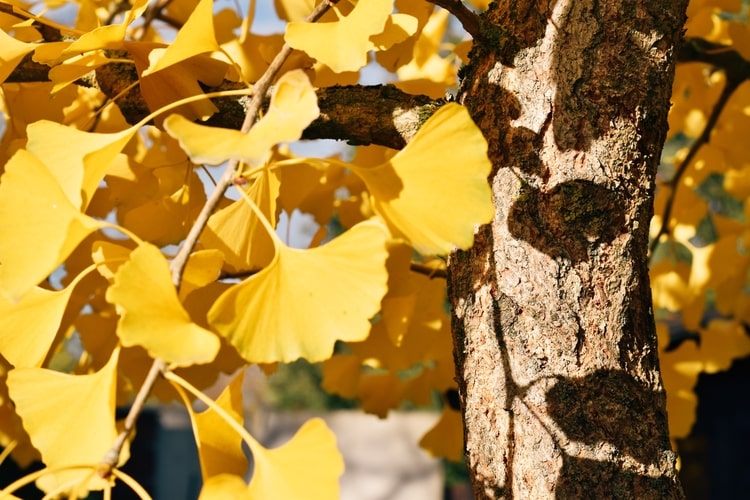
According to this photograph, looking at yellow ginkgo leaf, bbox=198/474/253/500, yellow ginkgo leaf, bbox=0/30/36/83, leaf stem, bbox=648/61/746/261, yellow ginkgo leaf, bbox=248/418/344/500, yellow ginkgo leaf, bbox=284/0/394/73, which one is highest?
leaf stem, bbox=648/61/746/261

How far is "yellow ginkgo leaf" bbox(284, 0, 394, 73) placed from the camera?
39cm

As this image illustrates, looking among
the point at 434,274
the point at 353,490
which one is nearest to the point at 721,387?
the point at 353,490

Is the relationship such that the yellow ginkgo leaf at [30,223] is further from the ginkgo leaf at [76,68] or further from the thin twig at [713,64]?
the thin twig at [713,64]

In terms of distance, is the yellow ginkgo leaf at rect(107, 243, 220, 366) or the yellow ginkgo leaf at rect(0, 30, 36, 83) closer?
the yellow ginkgo leaf at rect(107, 243, 220, 366)

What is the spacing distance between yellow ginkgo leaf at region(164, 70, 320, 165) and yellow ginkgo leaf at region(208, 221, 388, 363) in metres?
0.06

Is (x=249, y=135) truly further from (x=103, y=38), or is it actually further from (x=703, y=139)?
(x=703, y=139)

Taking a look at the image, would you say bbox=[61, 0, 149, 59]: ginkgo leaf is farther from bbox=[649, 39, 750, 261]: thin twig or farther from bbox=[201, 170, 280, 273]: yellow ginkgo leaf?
bbox=[649, 39, 750, 261]: thin twig

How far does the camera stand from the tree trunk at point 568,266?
0.48 m

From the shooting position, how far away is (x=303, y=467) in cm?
36

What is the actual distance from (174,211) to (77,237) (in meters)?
0.22

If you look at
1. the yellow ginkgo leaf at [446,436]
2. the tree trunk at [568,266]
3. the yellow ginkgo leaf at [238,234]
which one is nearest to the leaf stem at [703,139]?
the yellow ginkgo leaf at [446,436]

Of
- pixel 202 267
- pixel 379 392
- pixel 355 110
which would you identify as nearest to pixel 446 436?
pixel 379 392

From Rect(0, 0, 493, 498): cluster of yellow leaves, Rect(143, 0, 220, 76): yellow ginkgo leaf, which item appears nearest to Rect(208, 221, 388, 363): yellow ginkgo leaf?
Rect(0, 0, 493, 498): cluster of yellow leaves

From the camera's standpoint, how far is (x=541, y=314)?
49 cm
